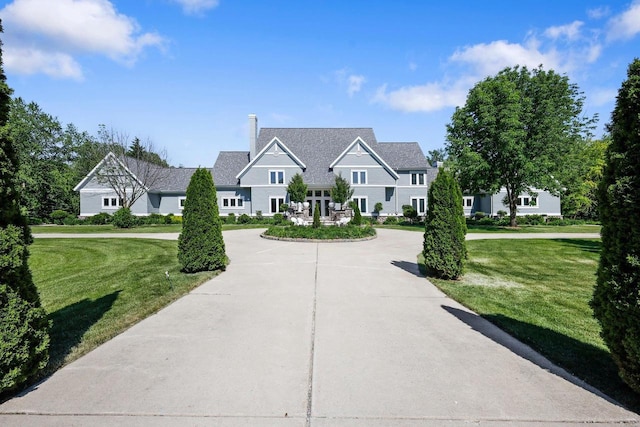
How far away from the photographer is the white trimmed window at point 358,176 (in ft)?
117

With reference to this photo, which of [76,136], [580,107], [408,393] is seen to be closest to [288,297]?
[408,393]

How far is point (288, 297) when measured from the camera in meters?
6.98

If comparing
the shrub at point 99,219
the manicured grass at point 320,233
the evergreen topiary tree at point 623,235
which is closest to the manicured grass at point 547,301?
the evergreen topiary tree at point 623,235

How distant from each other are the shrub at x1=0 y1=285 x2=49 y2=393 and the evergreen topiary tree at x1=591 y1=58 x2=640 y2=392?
576cm

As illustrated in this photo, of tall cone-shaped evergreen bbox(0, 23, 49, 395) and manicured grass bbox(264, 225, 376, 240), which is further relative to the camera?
manicured grass bbox(264, 225, 376, 240)

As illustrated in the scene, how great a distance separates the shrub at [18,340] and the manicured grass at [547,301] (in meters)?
5.87

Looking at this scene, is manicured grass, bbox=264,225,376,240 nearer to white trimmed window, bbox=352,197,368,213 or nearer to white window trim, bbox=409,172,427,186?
white trimmed window, bbox=352,197,368,213

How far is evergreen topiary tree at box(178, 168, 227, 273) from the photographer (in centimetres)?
912

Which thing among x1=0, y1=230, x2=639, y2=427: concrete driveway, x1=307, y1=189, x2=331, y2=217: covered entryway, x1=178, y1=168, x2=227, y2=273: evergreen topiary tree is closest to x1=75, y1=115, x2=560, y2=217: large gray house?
x1=307, y1=189, x2=331, y2=217: covered entryway

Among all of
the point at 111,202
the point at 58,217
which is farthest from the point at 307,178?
the point at 58,217

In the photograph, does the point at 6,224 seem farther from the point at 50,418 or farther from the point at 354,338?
the point at 354,338

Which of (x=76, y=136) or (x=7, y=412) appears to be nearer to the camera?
(x=7, y=412)

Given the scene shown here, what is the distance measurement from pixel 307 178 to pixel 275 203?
4320 mm

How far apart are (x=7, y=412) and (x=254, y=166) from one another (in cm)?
3369
